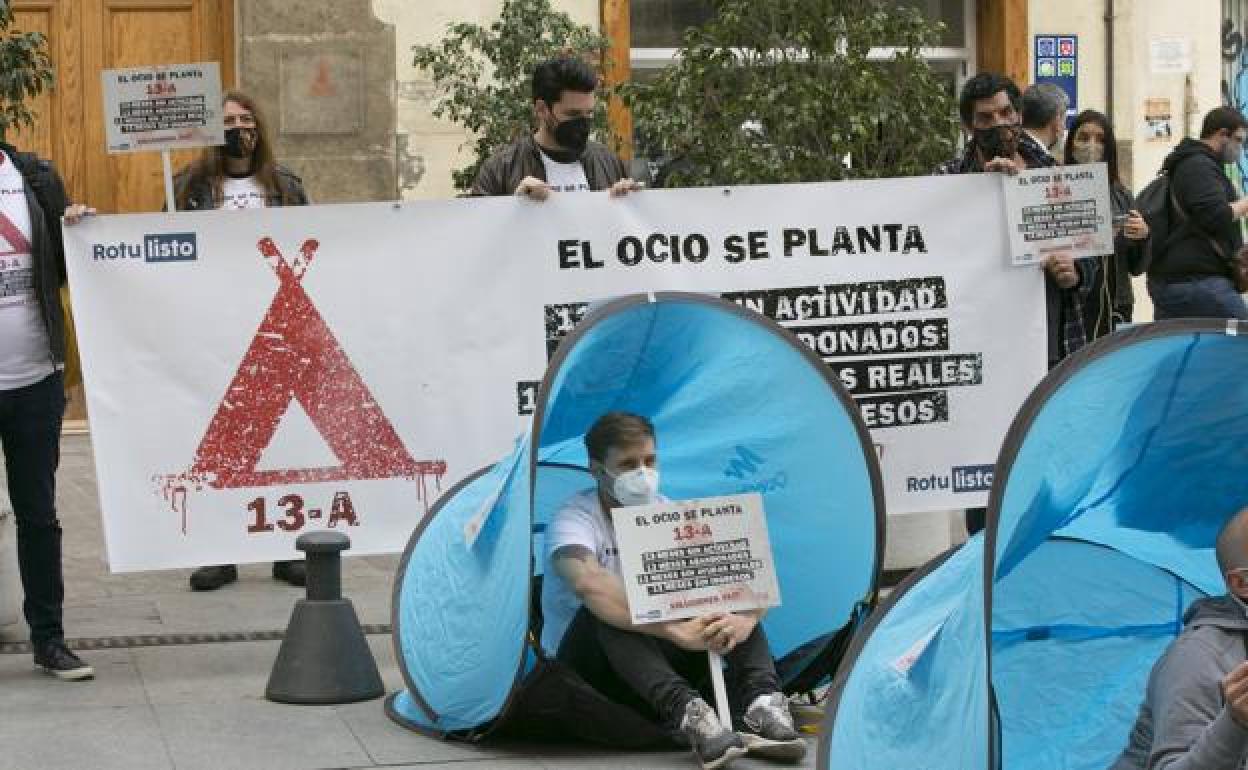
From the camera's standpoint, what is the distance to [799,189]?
324 inches

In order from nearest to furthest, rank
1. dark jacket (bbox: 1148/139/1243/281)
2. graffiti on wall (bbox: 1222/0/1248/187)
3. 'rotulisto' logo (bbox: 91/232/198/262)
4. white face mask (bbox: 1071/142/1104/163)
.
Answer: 'rotulisto' logo (bbox: 91/232/198/262) → white face mask (bbox: 1071/142/1104/163) → dark jacket (bbox: 1148/139/1243/281) → graffiti on wall (bbox: 1222/0/1248/187)

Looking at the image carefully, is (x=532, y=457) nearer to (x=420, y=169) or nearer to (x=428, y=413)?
(x=428, y=413)

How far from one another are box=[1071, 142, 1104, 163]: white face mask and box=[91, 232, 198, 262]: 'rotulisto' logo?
133 inches

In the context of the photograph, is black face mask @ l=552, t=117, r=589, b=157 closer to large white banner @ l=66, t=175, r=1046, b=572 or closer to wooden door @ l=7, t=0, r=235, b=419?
large white banner @ l=66, t=175, r=1046, b=572

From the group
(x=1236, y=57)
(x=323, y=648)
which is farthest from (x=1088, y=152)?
(x=1236, y=57)

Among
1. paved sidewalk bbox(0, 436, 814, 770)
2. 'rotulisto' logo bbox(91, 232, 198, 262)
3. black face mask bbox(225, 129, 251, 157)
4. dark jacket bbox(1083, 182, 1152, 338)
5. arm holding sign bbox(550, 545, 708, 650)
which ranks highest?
black face mask bbox(225, 129, 251, 157)

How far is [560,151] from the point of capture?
8203 millimetres

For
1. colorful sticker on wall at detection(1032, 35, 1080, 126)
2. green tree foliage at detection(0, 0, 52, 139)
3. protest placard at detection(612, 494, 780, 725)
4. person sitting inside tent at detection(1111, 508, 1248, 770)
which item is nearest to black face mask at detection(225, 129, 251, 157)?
green tree foliage at detection(0, 0, 52, 139)

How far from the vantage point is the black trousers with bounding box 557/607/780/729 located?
6.49m

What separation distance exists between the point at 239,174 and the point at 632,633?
116 inches

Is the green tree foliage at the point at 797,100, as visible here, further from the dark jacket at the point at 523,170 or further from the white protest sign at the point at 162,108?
the white protest sign at the point at 162,108

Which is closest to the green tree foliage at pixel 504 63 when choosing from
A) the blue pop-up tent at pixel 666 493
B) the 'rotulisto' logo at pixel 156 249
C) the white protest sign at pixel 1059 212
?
the white protest sign at pixel 1059 212

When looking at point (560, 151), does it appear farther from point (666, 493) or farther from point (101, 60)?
point (101, 60)

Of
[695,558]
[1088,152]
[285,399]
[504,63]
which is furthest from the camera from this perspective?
[504,63]
